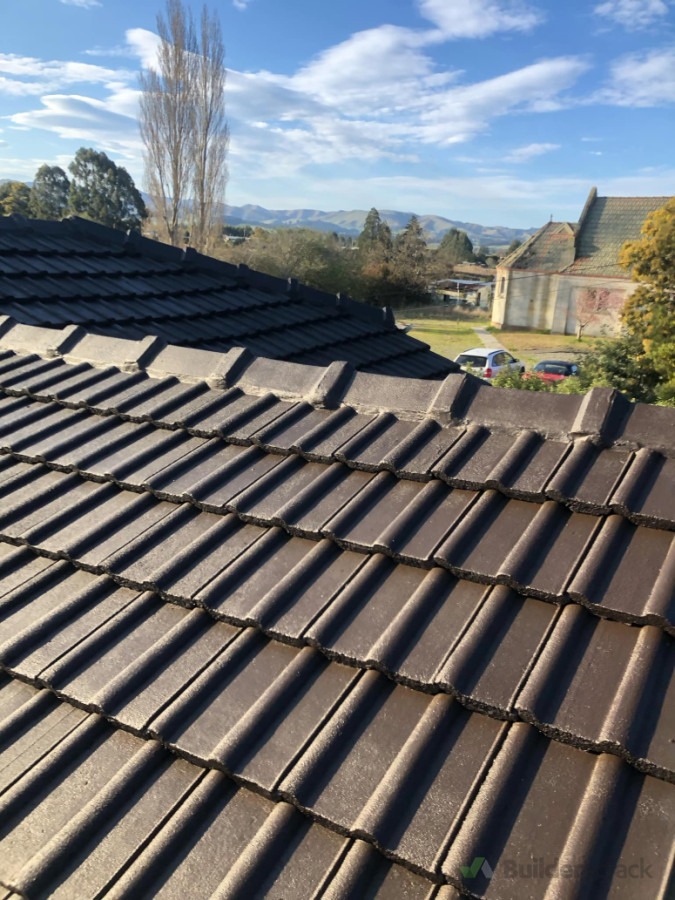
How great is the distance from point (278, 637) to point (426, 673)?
0.51m

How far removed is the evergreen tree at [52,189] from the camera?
57594 mm

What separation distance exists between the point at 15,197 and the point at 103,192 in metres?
7.60

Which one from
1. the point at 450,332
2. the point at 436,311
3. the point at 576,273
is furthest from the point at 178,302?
the point at 436,311

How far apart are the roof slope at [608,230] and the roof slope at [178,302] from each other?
3128 cm

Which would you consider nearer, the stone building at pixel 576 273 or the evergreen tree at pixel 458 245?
the stone building at pixel 576 273

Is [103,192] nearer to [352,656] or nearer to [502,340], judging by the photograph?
[502,340]

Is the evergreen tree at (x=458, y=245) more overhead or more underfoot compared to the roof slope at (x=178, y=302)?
more overhead

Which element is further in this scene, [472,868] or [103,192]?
[103,192]

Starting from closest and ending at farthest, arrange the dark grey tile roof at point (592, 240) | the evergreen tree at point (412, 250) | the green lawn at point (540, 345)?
the green lawn at point (540, 345) < the dark grey tile roof at point (592, 240) < the evergreen tree at point (412, 250)

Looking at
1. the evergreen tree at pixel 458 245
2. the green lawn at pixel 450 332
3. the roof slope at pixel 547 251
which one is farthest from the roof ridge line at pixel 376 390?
the evergreen tree at pixel 458 245

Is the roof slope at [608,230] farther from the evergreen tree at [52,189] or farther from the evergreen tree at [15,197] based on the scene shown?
the evergreen tree at [52,189]

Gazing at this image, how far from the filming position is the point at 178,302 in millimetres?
7012

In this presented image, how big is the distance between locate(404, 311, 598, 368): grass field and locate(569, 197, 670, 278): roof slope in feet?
13.6

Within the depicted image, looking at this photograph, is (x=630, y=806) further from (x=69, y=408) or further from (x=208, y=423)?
(x=69, y=408)
